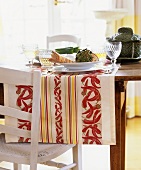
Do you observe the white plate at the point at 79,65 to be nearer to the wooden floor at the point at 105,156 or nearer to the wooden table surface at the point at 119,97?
the wooden table surface at the point at 119,97

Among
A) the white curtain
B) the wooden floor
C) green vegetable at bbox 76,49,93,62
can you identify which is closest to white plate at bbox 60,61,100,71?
green vegetable at bbox 76,49,93,62

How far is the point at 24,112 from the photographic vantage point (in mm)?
1818

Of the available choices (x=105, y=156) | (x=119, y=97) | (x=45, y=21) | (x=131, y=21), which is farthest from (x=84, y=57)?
(x=45, y=21)

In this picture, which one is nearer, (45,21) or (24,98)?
(24,98)

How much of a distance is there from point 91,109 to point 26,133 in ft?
1.06

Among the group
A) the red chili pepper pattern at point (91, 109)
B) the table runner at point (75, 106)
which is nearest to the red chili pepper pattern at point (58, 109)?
the table runner at point (75, 106)

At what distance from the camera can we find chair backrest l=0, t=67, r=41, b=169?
1.74 metres

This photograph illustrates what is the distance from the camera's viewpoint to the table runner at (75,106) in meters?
1.85

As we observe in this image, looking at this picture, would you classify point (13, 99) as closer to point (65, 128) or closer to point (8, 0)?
point (65, 128)

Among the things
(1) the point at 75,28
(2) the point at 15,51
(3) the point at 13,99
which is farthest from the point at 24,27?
(3) the point at 13,99

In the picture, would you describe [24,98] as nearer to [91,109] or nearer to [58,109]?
[58,109]

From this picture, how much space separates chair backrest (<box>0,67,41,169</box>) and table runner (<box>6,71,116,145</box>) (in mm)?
88

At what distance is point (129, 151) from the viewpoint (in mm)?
3162

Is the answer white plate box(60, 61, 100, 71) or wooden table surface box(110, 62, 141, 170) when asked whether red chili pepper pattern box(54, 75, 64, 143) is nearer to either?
white plate box(60, 61, 100, 71)
